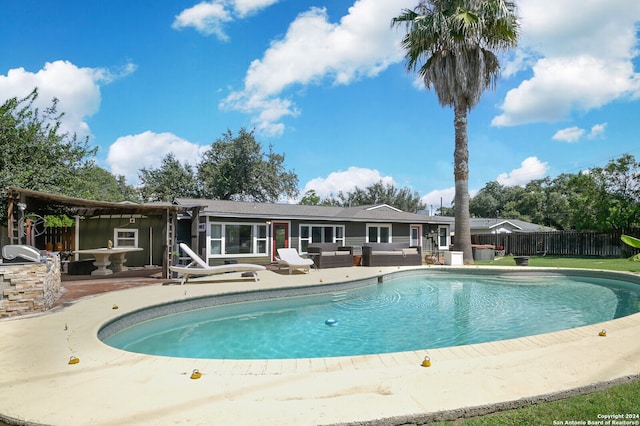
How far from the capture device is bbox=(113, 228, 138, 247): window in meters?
15.7

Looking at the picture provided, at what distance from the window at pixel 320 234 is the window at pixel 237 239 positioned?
2142 millimetres

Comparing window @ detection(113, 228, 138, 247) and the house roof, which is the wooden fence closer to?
the house roof

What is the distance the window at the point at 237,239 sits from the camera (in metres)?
15.7

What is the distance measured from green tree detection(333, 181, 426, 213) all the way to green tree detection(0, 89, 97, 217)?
37.4 meters

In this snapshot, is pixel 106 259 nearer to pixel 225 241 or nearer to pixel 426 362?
pixel 225 241

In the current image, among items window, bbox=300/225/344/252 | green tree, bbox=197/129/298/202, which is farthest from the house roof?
green tree, bbox=197/129/298/202

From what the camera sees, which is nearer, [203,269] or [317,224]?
[203,269]

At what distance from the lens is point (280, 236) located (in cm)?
1775

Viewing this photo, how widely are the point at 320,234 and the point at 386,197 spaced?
32.7 meters

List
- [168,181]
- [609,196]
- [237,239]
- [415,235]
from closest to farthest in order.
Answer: [237,239], [415,235], [609,196], [168,181]

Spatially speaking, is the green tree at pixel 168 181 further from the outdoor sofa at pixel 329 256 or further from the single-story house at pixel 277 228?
the outdoor sofa at pixel 329 256

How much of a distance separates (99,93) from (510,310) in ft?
76.9

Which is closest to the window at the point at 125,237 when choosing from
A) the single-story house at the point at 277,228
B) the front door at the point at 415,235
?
the single-story house at the point at 277,228

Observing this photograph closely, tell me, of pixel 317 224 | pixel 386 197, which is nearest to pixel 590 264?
pixel 317 224
